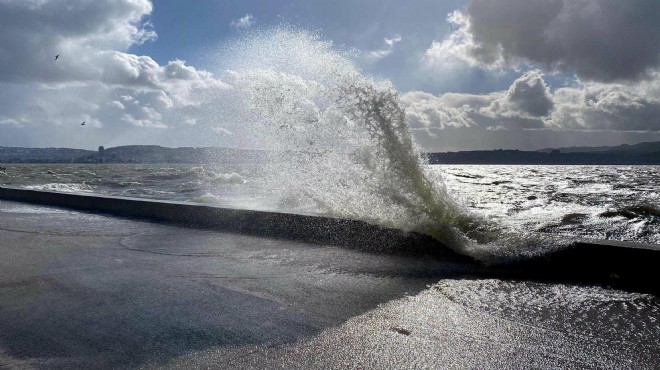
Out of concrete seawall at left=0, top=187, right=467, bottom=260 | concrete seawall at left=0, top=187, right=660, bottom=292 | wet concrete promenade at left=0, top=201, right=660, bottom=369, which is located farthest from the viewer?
concrete seawall at left=0, top=187, right=467, bottom=260

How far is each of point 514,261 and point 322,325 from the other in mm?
2159

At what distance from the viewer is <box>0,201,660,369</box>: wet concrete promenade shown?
6.77 feet

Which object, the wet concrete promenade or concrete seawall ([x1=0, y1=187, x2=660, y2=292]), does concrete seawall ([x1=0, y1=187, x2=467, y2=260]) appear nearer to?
concrete seawall ([x1=0, y1=187, x2=660, y2=292])

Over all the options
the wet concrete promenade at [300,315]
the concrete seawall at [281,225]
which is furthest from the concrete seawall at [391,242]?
the wet concrete promenade at [300,315]

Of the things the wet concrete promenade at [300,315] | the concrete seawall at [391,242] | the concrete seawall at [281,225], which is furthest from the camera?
the concrete seawall at [281,225]

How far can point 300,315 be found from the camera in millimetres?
2627

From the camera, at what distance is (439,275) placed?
12.0 ft

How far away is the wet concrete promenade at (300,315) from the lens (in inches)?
81.2

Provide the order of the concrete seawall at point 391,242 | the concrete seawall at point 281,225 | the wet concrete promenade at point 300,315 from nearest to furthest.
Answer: the wet concrete promenade at point 300,315, the concrete seawall at point 391,242, the concrete seawall at point 281,225

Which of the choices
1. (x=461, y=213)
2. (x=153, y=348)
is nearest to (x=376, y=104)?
(x=461, y=213)

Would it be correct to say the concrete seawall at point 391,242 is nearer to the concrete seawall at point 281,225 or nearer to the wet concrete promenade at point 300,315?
the concrete seawall at point 281,225

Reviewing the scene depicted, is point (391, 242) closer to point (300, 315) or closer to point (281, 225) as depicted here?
point (281, 225)

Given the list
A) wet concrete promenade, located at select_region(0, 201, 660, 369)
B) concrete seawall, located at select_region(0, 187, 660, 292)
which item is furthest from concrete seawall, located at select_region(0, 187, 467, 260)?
wet concrete promenade, located at select_region(0, 201, 660, 369)

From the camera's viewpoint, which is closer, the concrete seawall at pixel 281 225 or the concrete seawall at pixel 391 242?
the concrete seawall at pixel 391 242
